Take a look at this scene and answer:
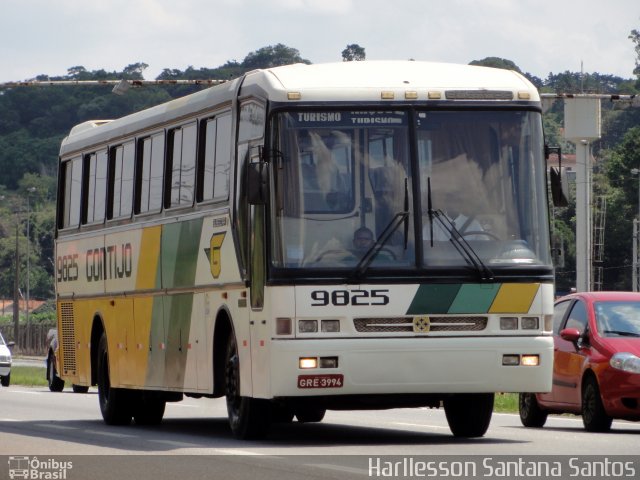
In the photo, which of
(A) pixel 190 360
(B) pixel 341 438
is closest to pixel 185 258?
(A) pixel 190 360

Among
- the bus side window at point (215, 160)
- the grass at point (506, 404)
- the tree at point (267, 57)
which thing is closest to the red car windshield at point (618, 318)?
the bus side window at point (215, 160)

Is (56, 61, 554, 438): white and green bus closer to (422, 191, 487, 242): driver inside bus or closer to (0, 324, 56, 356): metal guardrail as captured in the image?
(422, 191, 487, 242): driver inside bus

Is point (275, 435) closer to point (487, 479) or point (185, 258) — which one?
point (185, 258)

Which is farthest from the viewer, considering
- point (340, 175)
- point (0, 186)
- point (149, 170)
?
point (0, 186)

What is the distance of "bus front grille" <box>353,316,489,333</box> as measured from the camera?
16.6 metres

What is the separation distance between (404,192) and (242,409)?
2.60 m

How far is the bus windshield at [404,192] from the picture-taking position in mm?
16734

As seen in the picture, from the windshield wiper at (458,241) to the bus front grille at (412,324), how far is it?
0.40 meters

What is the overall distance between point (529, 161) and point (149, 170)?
5681 millimetres

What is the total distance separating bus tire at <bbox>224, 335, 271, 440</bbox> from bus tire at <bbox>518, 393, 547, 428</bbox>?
459cm

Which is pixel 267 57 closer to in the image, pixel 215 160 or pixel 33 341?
pixel 33 341

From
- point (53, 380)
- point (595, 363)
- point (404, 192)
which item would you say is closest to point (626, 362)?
point (595, 363)

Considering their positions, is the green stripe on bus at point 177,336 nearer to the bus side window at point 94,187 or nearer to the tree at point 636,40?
the bus side window at point 94,187

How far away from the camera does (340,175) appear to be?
16.8 m
